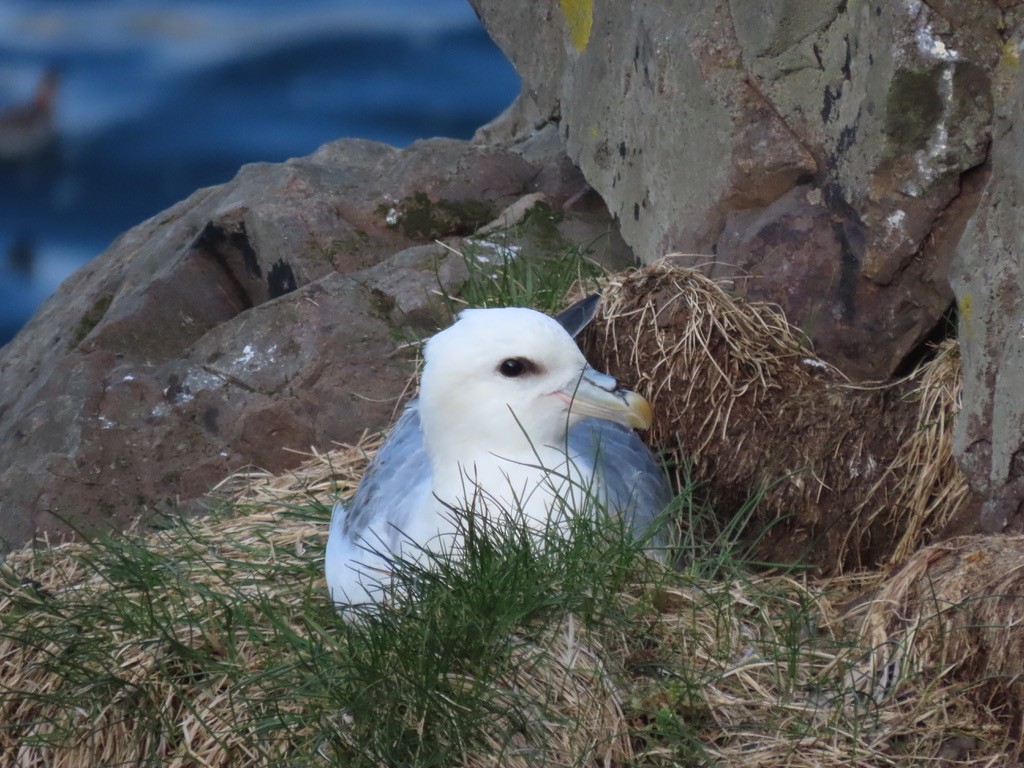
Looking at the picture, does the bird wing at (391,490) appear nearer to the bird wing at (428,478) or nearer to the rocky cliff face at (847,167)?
the bird wing at (428,478)

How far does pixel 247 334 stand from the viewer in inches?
171

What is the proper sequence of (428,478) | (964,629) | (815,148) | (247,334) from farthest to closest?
1. (247,334)
2. (815,148)
3. (428,478)
4. (964,629)

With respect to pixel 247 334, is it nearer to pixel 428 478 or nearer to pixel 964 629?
pixel 428 478

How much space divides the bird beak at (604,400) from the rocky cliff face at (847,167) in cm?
71

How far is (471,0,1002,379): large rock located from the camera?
3.09 meters

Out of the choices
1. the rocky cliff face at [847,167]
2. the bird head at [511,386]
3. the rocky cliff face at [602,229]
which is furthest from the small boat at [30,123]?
the bird head at [511,386]

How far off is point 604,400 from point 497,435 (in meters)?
0.25

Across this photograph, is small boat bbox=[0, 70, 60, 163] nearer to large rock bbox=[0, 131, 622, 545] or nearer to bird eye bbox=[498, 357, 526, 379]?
large rock bbox=[0, 131, 622, 545]

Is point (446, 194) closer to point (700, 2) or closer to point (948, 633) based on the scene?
point (700, 2)

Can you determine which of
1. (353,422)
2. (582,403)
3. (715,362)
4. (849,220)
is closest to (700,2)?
(849,220)

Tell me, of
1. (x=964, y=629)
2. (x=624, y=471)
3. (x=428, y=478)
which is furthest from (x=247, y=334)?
(x=964, y=629)

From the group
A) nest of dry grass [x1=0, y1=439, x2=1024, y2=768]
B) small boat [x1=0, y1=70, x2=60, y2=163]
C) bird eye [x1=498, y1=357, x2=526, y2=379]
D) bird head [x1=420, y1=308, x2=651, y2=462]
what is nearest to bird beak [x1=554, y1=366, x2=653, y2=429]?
bird head [x1=420, y1=308, x2=651, y2=462]

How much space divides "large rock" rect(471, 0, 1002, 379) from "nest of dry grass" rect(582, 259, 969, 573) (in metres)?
0.12

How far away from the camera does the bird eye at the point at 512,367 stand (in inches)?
116
